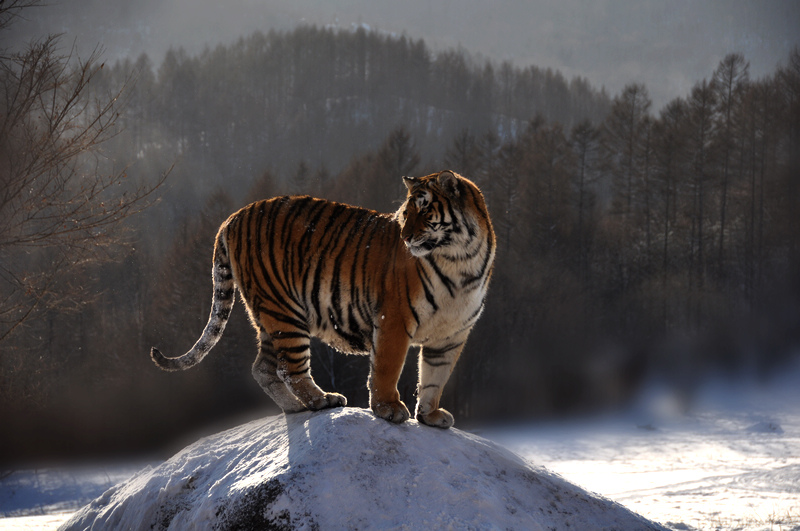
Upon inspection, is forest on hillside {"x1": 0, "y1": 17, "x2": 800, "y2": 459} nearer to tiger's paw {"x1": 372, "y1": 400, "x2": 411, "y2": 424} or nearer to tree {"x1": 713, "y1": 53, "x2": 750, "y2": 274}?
tree {"x1": 713, "y1": 53, "x2": 750, "y2": 274}

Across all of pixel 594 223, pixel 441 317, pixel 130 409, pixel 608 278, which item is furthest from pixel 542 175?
pixel 441 317

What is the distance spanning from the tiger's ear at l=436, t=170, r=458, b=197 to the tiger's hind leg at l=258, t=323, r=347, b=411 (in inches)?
62.8

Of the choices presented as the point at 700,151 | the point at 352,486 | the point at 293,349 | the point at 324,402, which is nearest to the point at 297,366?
the point at 293,349

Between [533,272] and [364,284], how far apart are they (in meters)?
29.5

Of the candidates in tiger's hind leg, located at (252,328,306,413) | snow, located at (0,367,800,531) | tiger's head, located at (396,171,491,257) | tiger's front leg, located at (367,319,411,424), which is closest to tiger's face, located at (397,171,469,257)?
tiger's head, located at (396,171,491,257)

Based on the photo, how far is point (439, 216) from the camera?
4.78 metres

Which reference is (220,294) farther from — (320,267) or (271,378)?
(320,267)

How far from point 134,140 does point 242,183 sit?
7.88 meters

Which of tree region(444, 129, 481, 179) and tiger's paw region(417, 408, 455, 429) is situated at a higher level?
tree region(444, 129, 481, 179)

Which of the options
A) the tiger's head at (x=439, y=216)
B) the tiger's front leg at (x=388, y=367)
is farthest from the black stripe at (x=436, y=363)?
the tiger's head at (x=439, y=216)

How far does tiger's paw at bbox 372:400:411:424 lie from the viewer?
5.14m

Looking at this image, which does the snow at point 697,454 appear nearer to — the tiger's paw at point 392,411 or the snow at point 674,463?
the snow at point 674,463

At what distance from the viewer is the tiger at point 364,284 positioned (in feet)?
16.0

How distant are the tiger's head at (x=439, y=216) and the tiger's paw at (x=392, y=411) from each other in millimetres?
1243
